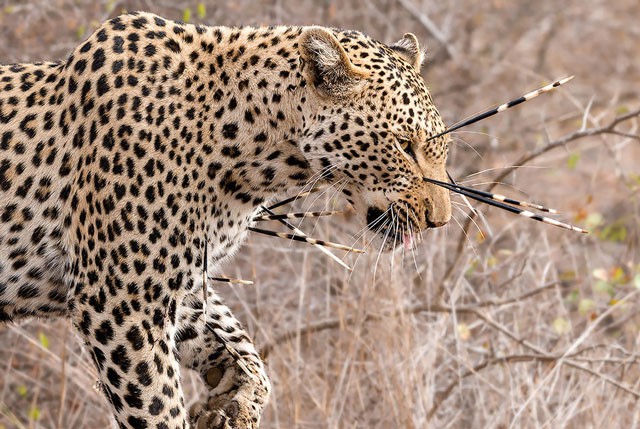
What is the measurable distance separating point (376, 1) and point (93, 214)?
20.9 feet

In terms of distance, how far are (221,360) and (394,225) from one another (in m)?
1.09

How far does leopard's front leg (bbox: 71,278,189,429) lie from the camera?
457cm

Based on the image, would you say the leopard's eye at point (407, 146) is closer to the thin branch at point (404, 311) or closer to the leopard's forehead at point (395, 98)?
the leopard's forehead at point (395, 98)

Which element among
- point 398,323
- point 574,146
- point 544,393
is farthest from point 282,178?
point 574,146

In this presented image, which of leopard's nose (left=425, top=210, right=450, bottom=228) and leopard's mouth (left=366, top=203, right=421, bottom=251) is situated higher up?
leopard's nose (left=425, top=210, right=450, bottom=228)

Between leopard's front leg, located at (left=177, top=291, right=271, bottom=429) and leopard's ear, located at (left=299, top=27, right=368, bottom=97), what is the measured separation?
1152 millimetres

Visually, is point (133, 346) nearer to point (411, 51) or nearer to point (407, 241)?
point (407, 241)

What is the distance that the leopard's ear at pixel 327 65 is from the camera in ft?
14.7

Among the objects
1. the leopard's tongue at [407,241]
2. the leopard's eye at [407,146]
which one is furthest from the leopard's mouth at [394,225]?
the leopard's eye at [407,146]

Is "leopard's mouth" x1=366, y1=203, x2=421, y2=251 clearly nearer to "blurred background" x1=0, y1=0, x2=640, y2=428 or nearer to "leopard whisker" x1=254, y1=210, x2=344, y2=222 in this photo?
"blurred background" x1=0, y1=0, x2=640, y2=428

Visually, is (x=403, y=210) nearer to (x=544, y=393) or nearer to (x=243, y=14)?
(x=544, y=393)

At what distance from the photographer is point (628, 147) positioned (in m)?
13.6

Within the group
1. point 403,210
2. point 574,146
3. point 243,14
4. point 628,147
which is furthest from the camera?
point 628,147

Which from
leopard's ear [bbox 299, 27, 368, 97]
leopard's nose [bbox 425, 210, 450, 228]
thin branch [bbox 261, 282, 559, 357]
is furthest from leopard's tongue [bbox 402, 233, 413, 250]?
thin branch [bbox 261, 282, 559, 357]
